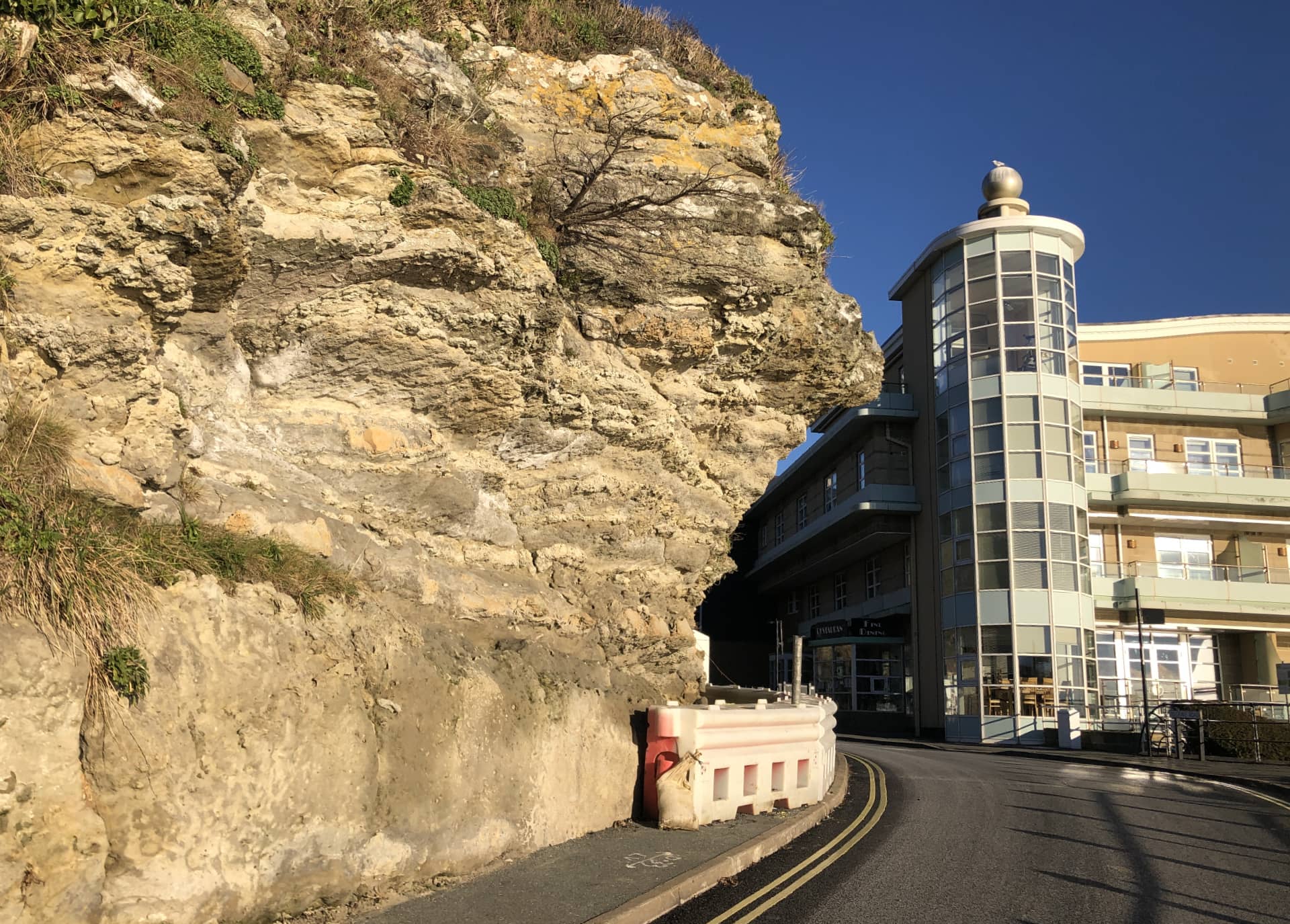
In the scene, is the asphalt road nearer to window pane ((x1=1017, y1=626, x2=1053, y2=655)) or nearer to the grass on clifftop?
the grass on clifftop

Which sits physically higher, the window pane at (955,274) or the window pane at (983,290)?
the window pane at (955,274)

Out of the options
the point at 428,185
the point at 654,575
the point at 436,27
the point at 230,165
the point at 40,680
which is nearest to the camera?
the point at 40,680

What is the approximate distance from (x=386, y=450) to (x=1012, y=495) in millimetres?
29805

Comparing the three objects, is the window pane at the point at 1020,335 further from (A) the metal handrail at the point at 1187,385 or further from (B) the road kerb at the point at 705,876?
(B) the road kerb at the point at 705,876

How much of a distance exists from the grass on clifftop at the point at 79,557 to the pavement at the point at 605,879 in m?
2.35

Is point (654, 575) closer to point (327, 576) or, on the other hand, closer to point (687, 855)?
point (687, 855)

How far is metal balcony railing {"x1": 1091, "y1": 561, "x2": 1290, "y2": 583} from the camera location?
1497 inches

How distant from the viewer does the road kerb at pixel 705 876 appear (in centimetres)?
683

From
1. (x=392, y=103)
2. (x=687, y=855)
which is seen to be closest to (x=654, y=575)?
(x=687, y=855)

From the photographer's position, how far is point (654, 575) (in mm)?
11641

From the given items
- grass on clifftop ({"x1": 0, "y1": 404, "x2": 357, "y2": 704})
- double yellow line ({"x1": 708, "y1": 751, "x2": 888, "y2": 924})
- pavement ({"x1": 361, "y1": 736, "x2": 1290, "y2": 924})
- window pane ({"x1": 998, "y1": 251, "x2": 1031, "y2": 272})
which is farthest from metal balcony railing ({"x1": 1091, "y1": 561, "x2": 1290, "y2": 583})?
grass on clifftop ({"x1": 0, "y1": 404, "x2": 357, "y2": 704})

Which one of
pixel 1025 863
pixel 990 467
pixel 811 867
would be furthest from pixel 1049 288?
pixel 811 867

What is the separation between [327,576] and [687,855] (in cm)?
391

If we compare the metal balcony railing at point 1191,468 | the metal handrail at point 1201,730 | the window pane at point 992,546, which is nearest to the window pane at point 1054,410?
the window pane at point 992,546
